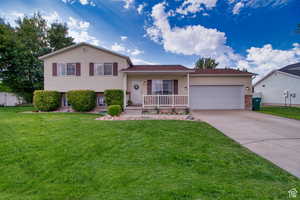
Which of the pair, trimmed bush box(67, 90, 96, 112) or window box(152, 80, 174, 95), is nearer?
trimmed bush box(67, 90, 96, 112)

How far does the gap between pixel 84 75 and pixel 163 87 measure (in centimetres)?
648

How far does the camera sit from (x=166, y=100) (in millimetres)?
10016

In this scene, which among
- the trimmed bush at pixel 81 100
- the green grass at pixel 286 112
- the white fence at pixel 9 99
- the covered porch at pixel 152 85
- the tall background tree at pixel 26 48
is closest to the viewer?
the green grass at pixel 286 112

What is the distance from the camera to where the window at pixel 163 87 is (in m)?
11.8

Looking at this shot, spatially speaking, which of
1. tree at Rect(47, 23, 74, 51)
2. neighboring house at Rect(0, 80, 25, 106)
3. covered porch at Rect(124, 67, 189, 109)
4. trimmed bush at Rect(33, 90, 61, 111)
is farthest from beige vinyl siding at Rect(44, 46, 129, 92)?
tree at Rect(47, 23, 74, 51)

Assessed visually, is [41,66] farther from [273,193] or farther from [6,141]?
[273,193]

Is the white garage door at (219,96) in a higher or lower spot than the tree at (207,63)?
lower

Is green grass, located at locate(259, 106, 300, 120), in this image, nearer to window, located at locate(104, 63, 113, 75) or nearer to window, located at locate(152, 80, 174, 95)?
window, located at locate(152, 80, 174, 95)

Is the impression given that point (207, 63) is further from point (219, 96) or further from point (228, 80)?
point (219, 96)

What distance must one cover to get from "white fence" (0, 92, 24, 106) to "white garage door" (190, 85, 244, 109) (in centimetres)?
1994

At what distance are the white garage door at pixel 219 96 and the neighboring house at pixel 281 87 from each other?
332 inches

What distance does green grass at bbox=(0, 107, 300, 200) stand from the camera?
2.14 m

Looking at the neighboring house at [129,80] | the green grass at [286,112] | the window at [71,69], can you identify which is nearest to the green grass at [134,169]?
the neighboring house at [129,80]

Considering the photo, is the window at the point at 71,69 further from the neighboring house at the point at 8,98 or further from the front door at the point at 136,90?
the neighboring house at the point at 8,98
